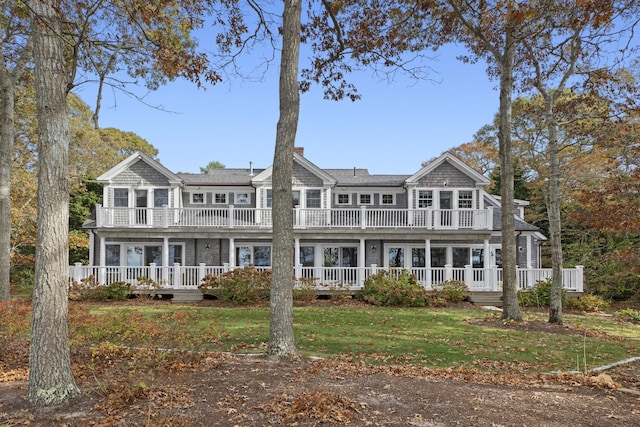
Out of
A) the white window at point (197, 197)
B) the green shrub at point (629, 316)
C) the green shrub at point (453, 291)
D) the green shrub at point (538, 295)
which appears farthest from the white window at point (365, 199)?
the green shrub at point (629, 316)

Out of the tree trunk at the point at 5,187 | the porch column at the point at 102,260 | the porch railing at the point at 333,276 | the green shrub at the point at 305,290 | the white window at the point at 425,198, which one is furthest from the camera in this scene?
the white window at the point at 425,198

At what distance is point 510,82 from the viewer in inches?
487

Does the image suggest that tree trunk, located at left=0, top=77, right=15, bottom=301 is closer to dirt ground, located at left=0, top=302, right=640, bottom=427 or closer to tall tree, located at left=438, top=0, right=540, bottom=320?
dirt ground, located at left=0, top=302, right=640, bottom=427

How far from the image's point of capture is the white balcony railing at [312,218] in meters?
20.4

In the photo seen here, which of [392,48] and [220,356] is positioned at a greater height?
[392,48]

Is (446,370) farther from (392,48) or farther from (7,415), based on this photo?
(392,48)

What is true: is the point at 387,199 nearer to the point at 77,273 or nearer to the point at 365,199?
the point at 365,199

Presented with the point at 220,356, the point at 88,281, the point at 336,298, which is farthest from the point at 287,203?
the point at 88,281

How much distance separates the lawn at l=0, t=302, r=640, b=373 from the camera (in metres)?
8.11

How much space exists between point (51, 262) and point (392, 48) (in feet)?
32.9

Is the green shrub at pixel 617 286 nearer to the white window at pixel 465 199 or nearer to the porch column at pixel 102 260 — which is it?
the white window at pixel 465 199

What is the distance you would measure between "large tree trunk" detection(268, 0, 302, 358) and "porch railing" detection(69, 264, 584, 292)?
36.3 ft

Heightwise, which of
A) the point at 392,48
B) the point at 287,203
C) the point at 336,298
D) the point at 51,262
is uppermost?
the point at 392,48

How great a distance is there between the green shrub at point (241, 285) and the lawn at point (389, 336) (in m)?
2.17
